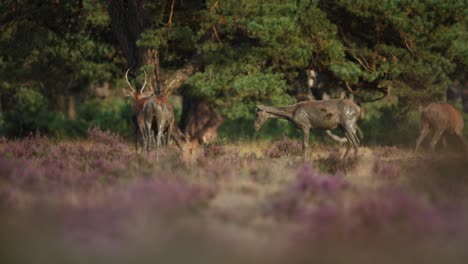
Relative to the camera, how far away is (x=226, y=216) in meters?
7.54

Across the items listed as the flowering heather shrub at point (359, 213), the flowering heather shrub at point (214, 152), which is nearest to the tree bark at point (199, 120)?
the flowering heather shrub at point (214, 152)

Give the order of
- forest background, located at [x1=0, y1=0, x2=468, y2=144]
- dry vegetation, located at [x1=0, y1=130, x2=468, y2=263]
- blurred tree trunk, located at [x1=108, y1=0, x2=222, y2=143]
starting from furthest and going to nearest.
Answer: blurred tree trunk, located at [x1=108, y1=0, x2=222, y2=143] → forest background, located at [x1=0, y1=0, x2=468, y2=144] → dry vegetation, located at [x1=0, y1=130, x2=468, y2=263]

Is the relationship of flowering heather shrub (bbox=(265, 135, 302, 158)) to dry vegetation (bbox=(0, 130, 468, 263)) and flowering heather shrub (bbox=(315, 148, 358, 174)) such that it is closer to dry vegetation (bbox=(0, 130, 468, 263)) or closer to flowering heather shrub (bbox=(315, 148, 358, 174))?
flowering heather shrub (bbox=(315, 148, 358, 174))

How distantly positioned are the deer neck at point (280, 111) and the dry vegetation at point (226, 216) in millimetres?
3832

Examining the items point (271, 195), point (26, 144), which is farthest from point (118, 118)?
point (271, 195)

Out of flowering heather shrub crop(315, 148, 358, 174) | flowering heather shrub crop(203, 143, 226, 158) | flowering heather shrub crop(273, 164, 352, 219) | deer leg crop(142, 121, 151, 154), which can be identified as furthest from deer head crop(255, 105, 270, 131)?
flowering heather shrub crop(273, 164, 352, 219)

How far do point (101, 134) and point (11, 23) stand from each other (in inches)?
223

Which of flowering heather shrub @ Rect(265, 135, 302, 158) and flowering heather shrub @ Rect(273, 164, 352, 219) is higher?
flowering heather shrub @ Rect(273, 164, 352, 219)

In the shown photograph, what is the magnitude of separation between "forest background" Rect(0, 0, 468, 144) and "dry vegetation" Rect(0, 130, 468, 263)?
567 cm

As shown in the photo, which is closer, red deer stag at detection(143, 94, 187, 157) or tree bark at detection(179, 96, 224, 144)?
red deer stag at detection(143, 94, 187, 157)

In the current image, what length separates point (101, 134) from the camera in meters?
16.7

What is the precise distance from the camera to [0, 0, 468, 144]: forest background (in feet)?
51.3

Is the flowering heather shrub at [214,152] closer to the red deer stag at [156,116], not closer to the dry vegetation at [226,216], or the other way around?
the red deer stag at [156,116]

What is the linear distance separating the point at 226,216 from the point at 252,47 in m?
9.33
